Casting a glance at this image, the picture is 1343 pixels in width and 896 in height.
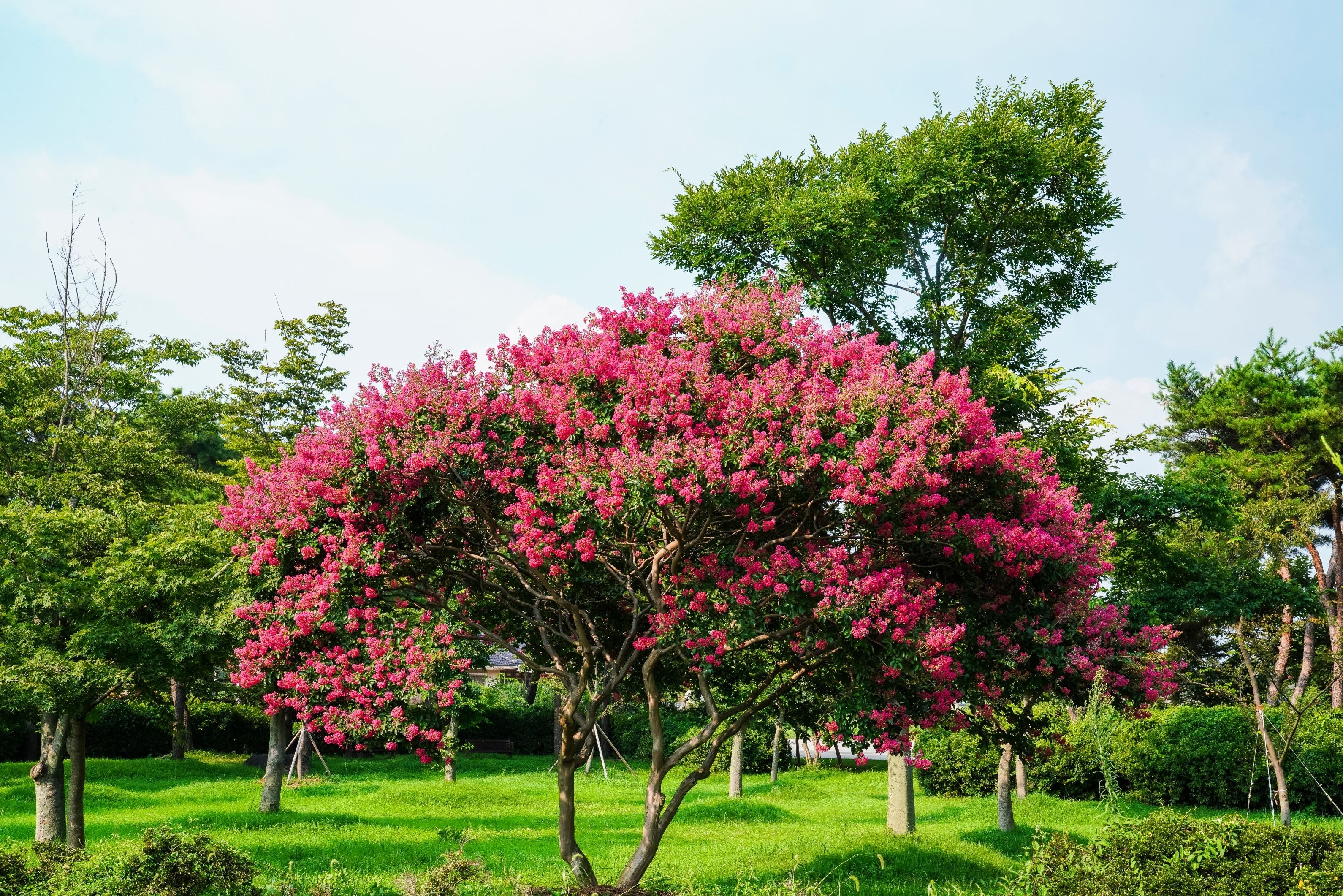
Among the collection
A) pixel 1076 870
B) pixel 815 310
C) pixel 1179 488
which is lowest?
pixel 1076 870

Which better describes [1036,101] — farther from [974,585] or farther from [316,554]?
[316,554]

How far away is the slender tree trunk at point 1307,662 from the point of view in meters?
31.2

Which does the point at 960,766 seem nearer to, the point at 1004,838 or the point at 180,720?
the point at 1004,838

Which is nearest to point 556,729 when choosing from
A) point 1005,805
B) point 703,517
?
point 1005,805

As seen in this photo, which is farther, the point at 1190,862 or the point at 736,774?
the point at 736,774

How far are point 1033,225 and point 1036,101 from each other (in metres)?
2.61

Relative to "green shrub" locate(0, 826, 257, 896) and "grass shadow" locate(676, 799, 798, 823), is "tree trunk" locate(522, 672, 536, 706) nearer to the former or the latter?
"grass shadow" locate(676, 799, 798, 823)

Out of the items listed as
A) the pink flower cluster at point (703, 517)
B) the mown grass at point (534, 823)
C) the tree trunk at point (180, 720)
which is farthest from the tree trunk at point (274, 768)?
the pink flower cluster at point (703, 517)

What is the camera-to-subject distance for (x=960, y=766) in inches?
986

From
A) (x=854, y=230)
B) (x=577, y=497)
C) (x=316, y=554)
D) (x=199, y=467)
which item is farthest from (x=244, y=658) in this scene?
(x=199, y=467)

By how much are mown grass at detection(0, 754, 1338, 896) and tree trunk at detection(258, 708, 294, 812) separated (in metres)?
0.53

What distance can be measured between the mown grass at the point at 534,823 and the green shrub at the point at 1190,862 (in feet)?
6.84

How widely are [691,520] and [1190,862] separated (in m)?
4.91

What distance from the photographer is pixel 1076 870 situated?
7.48m
